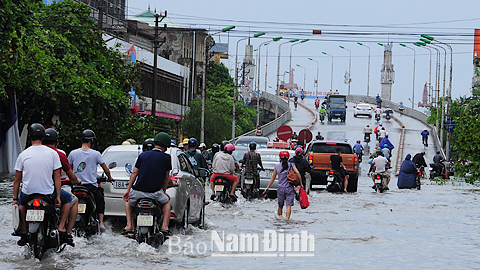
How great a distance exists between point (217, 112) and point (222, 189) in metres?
54.7

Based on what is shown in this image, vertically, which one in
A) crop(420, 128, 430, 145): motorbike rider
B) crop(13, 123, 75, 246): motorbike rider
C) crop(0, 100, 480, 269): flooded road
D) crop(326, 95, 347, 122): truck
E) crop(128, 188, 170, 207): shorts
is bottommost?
crop(0, 100, 480, 269): flooded road

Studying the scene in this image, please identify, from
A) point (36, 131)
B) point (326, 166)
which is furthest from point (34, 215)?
point (326, 166)

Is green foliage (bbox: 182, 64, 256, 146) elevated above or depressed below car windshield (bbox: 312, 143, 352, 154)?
above

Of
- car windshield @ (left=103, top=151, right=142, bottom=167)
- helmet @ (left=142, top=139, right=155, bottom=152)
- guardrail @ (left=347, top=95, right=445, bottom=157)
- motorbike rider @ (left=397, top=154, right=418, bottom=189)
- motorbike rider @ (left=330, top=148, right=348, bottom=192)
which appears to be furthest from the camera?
guardrail @ (left=347, top=95, right=445, bottom=157)

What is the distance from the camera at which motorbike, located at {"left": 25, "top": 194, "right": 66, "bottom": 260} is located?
9.02 meters

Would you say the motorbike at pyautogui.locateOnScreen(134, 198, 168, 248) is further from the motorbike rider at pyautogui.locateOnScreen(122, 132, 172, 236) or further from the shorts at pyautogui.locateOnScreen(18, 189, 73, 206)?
the shorts at pyautogui.locateOnScreen(18, 189, 73, 206)

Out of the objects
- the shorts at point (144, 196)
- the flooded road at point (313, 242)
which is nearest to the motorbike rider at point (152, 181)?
the shorts at point (144, 196)

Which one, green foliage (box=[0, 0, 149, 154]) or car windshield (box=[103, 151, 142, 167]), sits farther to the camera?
green foliage (box=[0, 0, 149, 154])

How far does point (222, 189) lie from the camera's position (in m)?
18.2

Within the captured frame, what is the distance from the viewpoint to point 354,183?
27531 mm

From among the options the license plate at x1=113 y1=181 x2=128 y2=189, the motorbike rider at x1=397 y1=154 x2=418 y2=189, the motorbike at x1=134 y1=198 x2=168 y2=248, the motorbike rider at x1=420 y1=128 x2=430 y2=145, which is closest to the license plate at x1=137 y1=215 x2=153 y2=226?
the motorbike at x1=134 y1=198 x2=168 y2=248

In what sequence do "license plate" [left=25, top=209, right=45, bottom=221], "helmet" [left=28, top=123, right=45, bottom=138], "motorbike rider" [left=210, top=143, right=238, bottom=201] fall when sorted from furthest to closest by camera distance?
"motorbike rider" [left=210, top=143, right=238, bottom=201] → "helmet" [left=28, top=123, right=45, bottom=138] → "license plate" [left=25, top=209, right=45, bottom=221]

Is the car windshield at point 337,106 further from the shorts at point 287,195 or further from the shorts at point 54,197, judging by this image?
the shorts at point 54,197

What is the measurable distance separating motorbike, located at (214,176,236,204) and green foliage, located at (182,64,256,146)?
48634 mm
